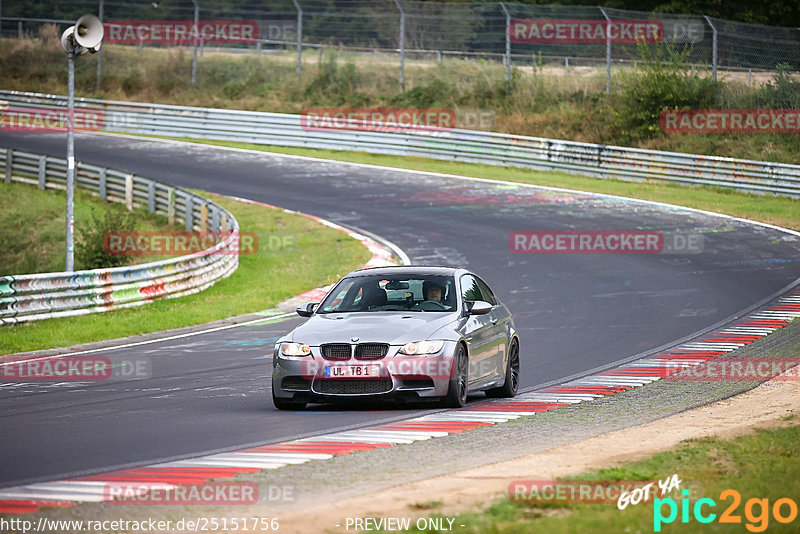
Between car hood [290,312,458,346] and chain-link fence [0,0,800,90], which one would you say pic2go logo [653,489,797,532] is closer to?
car hood [290,312,458,346]

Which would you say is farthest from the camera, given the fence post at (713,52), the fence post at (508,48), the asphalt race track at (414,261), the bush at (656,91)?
the bush at (656,91)

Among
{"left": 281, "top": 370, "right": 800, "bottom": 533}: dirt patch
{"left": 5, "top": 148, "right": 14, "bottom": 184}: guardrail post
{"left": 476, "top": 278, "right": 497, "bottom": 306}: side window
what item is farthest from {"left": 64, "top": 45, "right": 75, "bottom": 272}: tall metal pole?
{"left": 5, "top": 148, "right": 14, "bottom": 184}: guardrail post

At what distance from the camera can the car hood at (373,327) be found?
1140 centimetres

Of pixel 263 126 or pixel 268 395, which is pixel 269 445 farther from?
pixel 263 126

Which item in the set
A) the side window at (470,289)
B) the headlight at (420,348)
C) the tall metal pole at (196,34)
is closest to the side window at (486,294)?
the side window at (470,289)

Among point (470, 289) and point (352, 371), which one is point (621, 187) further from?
point (352, 371)

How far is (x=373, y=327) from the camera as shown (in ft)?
38.1

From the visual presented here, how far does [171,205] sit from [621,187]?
1420cm

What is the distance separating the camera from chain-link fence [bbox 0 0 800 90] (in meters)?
39.3

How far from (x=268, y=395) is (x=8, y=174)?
97.5 ft

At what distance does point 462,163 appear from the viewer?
42438mm

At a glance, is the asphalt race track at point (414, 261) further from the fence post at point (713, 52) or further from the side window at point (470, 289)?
the fence post at point (713, 52)

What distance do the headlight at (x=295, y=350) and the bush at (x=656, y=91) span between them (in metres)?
32.8

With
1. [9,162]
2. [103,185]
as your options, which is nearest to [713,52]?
[103,185]
